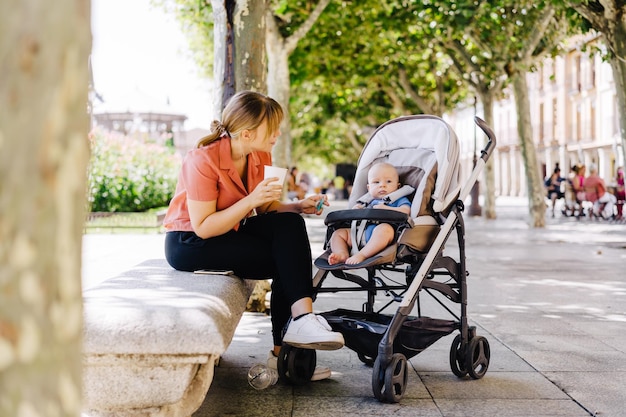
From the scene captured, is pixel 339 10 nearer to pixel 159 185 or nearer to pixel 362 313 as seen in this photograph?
pixel 159 185

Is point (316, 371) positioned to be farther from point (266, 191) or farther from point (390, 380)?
point (266, 191)

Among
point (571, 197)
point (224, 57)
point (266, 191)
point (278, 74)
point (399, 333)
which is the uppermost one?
point (278, 74)

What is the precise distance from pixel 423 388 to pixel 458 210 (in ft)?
3.23

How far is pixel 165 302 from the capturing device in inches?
132

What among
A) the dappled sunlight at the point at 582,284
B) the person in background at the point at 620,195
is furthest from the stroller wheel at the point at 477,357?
the person in background at the point at 620,195

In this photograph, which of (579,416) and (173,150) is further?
(173,150)

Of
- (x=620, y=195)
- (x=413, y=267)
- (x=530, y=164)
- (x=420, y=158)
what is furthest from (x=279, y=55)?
(x=620, y=195)

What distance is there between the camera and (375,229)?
4527 mm

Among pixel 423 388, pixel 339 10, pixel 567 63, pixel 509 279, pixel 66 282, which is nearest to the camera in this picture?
pixel 66 282

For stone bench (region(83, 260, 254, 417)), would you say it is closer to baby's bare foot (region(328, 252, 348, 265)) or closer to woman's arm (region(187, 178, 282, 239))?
woman's arm (region(187, 178, 282, 239))

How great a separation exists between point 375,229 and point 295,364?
86 cm

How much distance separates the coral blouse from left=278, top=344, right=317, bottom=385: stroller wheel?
736 millimetres

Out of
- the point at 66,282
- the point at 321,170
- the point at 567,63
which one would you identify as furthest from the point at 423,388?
the point at 321,170

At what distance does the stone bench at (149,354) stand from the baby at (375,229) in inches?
50.1
